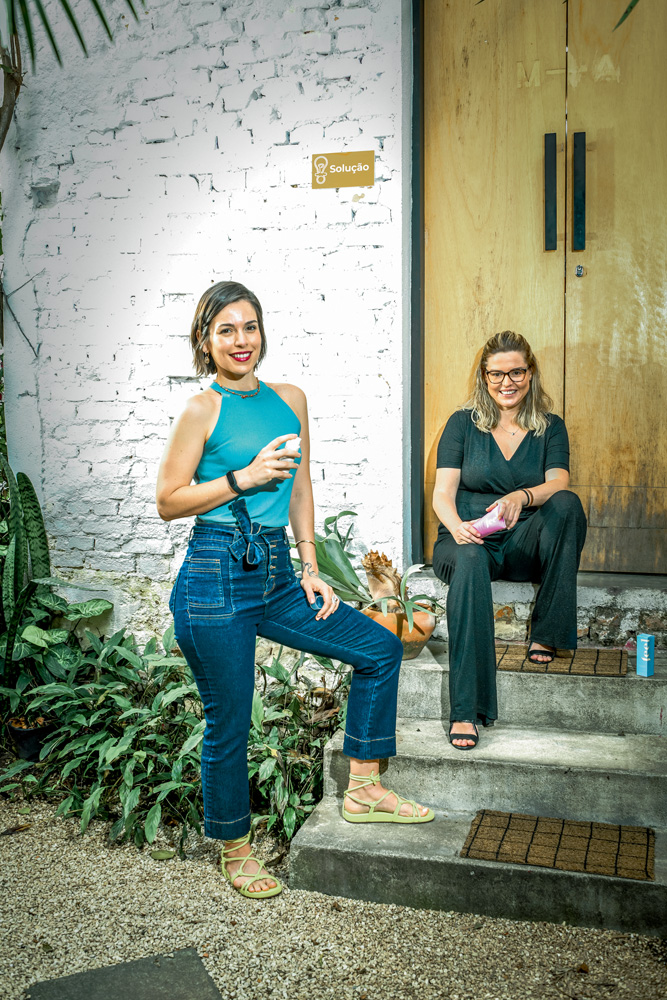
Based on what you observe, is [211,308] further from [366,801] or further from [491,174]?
[491,174]

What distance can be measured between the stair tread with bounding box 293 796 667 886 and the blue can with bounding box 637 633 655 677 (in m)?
0.62

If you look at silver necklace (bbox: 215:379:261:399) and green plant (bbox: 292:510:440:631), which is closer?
silver necklace (bbox: 215:379:261:399)

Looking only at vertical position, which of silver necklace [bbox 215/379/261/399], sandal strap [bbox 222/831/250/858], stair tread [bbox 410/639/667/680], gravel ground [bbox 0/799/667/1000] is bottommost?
gravel ground [bbox 0/799/667/1000]

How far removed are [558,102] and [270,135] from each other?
1.26m

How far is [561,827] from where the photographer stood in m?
2.68

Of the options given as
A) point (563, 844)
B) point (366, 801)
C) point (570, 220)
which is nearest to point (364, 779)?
point (366, 801)

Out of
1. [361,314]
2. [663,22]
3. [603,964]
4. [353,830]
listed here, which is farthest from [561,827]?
[663,22]

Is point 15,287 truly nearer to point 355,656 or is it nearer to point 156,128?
point 156,128

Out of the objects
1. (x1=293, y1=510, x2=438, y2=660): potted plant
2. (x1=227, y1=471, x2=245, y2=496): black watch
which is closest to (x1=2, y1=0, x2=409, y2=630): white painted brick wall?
(x1=293, y1=510, x2=438, y2=660): potted plant

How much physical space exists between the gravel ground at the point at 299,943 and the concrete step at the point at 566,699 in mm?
839

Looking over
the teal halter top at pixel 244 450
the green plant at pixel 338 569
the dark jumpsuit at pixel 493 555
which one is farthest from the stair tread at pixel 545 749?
the teal halter top at pixel 244 450

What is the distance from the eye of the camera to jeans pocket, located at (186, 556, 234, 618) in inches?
93.3

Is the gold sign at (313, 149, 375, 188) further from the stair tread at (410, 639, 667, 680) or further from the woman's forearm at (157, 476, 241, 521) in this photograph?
the stair tread at (410, 639, 667, 680)

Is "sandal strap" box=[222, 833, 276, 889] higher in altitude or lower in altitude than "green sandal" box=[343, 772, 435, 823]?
lower
